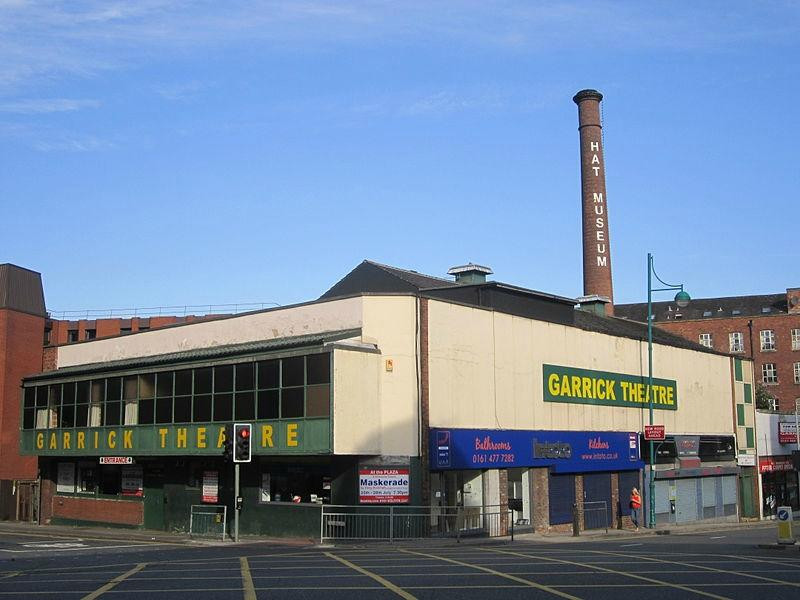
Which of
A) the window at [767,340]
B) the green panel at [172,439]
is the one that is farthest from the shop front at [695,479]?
the window at [767,340]

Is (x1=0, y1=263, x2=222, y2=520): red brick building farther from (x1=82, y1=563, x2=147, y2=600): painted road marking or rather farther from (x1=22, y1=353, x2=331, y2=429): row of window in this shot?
(x1=82, y1=563, x2=147, y2=600): painted road marking

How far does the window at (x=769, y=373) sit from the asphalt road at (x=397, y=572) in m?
65.1

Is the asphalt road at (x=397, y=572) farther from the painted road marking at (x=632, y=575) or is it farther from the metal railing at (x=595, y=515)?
the metal railing at (x=595, y=515)

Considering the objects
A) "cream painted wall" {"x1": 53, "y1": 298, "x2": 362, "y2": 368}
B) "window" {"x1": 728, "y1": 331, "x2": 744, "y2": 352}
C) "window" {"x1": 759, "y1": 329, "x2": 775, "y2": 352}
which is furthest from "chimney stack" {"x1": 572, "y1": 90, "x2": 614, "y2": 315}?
"cream painted wall" {"x1": 53, "y1": 298, "x2": 362, "y2": 368}

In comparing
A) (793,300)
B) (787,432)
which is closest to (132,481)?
(787,432)

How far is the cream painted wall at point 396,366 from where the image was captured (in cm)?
3047

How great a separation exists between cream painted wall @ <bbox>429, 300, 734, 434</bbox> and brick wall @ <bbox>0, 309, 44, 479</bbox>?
30433 millimetres

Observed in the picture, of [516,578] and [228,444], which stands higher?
[228,444]

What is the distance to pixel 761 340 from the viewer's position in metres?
88.2

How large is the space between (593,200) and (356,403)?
4558 centimetres

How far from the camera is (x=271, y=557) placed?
2314 centimetres

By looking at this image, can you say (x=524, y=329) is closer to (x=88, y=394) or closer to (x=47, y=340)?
(x=88, y=394)

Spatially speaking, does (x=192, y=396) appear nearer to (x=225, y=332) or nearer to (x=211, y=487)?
(x=225, y=332)

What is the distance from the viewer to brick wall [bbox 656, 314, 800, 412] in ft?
281
